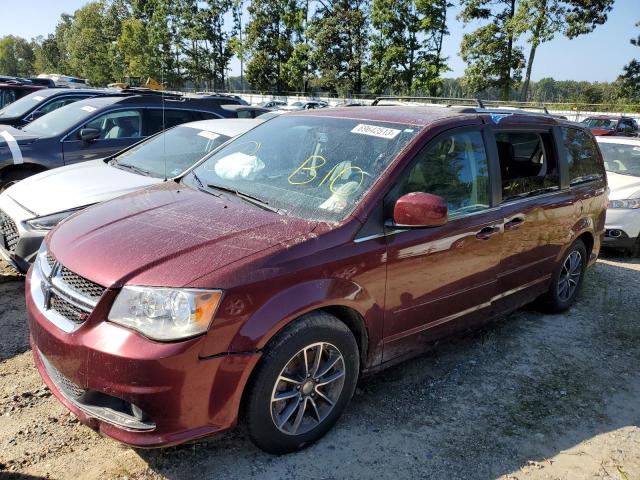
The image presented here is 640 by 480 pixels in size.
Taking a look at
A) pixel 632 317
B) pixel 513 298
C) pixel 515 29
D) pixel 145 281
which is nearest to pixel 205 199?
pixel 145 281

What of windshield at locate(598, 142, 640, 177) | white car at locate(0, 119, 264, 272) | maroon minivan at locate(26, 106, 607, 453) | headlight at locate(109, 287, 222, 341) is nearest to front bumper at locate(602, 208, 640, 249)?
windshield at locate(598, 142, 640, 177)

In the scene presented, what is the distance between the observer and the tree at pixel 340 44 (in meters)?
39.1

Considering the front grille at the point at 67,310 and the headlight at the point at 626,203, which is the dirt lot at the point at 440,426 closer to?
the front grille at the point at 67,310

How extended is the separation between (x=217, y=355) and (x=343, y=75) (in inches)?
1638

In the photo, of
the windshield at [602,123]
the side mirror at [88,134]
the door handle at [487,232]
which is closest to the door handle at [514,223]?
the door handle at [487,232]

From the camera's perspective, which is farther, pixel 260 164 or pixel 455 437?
pixel 260 164

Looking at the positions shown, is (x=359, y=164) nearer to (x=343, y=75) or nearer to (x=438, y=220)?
(x=438, y=220)

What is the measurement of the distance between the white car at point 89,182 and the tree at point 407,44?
106 feet

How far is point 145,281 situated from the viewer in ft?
7.57

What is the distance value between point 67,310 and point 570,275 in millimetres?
4395

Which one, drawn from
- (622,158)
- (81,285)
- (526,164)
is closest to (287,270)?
(81,285)

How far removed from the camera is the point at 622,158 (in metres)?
8.33

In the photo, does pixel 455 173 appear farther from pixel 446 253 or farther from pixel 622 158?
pixel 622 158

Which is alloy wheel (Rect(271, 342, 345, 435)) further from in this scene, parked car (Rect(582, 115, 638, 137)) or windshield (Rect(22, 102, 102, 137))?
parked car (Rect(582, 115, 638, 137))
